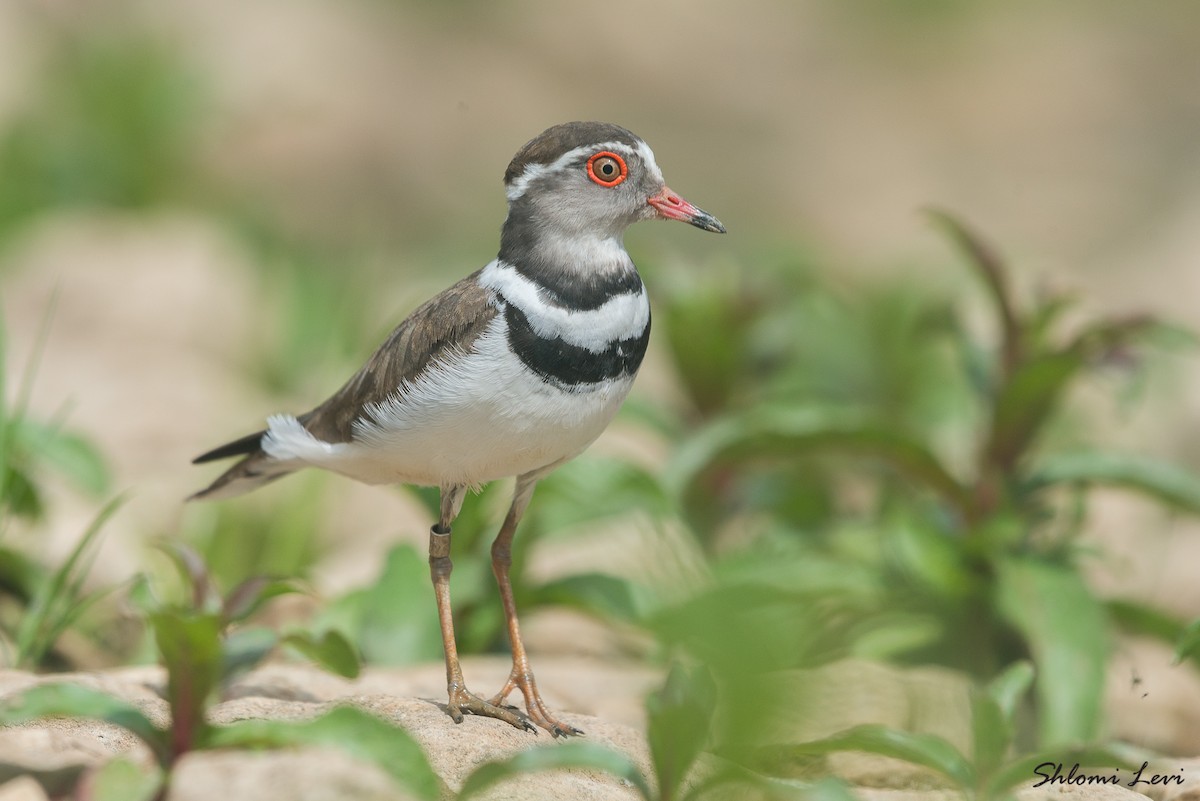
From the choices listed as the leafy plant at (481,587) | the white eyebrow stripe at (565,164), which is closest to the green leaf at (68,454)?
the leafy plant at (481,587)

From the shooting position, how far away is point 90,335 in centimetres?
945

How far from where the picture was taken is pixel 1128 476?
5.65 metres

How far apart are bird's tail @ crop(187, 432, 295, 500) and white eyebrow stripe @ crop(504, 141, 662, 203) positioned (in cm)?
125

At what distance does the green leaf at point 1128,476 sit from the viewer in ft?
18.5

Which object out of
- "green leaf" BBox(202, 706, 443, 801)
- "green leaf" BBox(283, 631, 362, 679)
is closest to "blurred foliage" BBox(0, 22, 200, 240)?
"green leaf" BBox(283, 631, 362, 679)

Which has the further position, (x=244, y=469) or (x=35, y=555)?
(x=35, y=555)

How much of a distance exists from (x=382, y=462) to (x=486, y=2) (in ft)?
53.3

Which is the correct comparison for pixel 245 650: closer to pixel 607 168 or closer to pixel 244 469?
pixel 244 469

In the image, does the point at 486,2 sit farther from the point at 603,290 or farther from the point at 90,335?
the point at 603,290

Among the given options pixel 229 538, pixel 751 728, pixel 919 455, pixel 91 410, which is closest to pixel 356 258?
pixel 91 410

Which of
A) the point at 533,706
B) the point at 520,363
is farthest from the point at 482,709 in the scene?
the point at 520,363

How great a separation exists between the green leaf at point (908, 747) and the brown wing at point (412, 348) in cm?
154

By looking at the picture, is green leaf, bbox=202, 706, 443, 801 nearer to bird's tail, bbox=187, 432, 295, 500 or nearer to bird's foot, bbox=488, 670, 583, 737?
bird's foot, bbox=488, 670, 583, 737

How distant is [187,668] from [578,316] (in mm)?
1535
